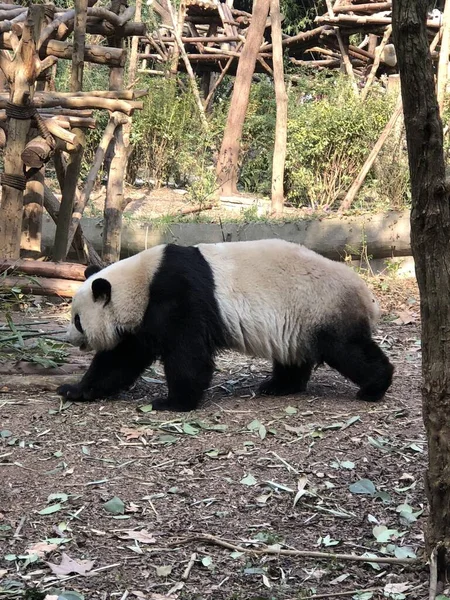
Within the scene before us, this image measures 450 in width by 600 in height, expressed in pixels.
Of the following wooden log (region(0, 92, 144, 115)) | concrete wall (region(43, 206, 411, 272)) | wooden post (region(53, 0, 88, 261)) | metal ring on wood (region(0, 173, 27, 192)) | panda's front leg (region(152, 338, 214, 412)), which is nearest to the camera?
panda's front leg (region(152, 338, 214, 412))

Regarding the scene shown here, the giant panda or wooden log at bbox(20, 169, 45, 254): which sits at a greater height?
wooden log at bbox(20, 169, 45, 254)

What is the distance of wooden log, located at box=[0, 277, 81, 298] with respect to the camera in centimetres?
584

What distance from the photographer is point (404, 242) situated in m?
8.99

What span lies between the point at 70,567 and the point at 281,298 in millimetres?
2255

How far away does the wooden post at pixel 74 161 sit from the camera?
6406 millimetres

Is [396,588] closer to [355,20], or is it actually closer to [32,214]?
[32,214]

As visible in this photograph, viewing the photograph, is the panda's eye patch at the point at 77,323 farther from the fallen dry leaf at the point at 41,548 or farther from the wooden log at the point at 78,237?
the wooden log at the point at 78,237

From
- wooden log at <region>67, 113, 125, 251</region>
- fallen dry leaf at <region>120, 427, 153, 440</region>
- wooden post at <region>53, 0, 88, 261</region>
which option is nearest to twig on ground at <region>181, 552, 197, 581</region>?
fallen dry leaf at <region>120, 427, 153, 440</region>

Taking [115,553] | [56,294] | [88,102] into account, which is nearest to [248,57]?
[88,102]

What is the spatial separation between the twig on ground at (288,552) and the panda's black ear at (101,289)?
188 cm

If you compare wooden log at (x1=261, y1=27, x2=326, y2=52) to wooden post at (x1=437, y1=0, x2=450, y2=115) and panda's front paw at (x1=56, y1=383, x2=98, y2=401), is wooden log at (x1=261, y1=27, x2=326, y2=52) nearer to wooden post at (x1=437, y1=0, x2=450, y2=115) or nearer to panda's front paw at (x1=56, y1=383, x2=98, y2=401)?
wooden post at (x1=437, y1=0, x2=450, y2=115)

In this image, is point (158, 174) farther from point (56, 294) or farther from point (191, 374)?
point (191, 374)

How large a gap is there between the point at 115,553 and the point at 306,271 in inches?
89.0

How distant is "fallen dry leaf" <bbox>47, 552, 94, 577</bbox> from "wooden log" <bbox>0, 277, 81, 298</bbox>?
3.32 m
